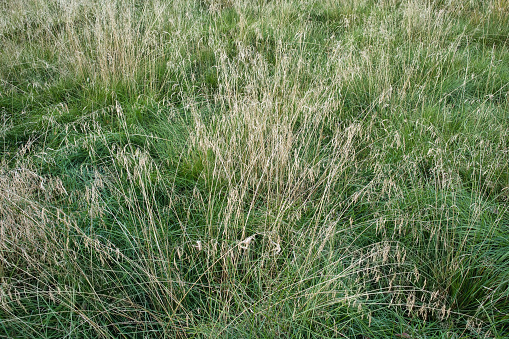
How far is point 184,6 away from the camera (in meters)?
4.90

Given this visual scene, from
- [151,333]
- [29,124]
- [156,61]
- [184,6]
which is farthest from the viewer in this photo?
[184,6]

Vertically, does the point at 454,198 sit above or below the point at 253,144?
below

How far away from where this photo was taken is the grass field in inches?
62.6

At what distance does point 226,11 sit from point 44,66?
7.75ft

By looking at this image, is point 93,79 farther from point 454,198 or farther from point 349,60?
point 454,198

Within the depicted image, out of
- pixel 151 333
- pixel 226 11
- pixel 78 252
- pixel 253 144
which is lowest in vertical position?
pixel 151 333

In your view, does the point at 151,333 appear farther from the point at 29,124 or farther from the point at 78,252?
the point at 29,124

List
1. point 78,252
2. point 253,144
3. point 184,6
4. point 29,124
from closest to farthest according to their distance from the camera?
1. point 78,252
2. point 253,144
3. point 29,124
4. point 184,6

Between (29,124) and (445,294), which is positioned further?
(29,124)

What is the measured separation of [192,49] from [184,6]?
1421mm

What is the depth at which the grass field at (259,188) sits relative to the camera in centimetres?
159

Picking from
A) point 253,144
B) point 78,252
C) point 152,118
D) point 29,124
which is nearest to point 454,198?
point 253,144

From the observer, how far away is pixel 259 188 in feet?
7.41

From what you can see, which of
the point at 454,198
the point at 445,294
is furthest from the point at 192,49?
the point at 445,294
